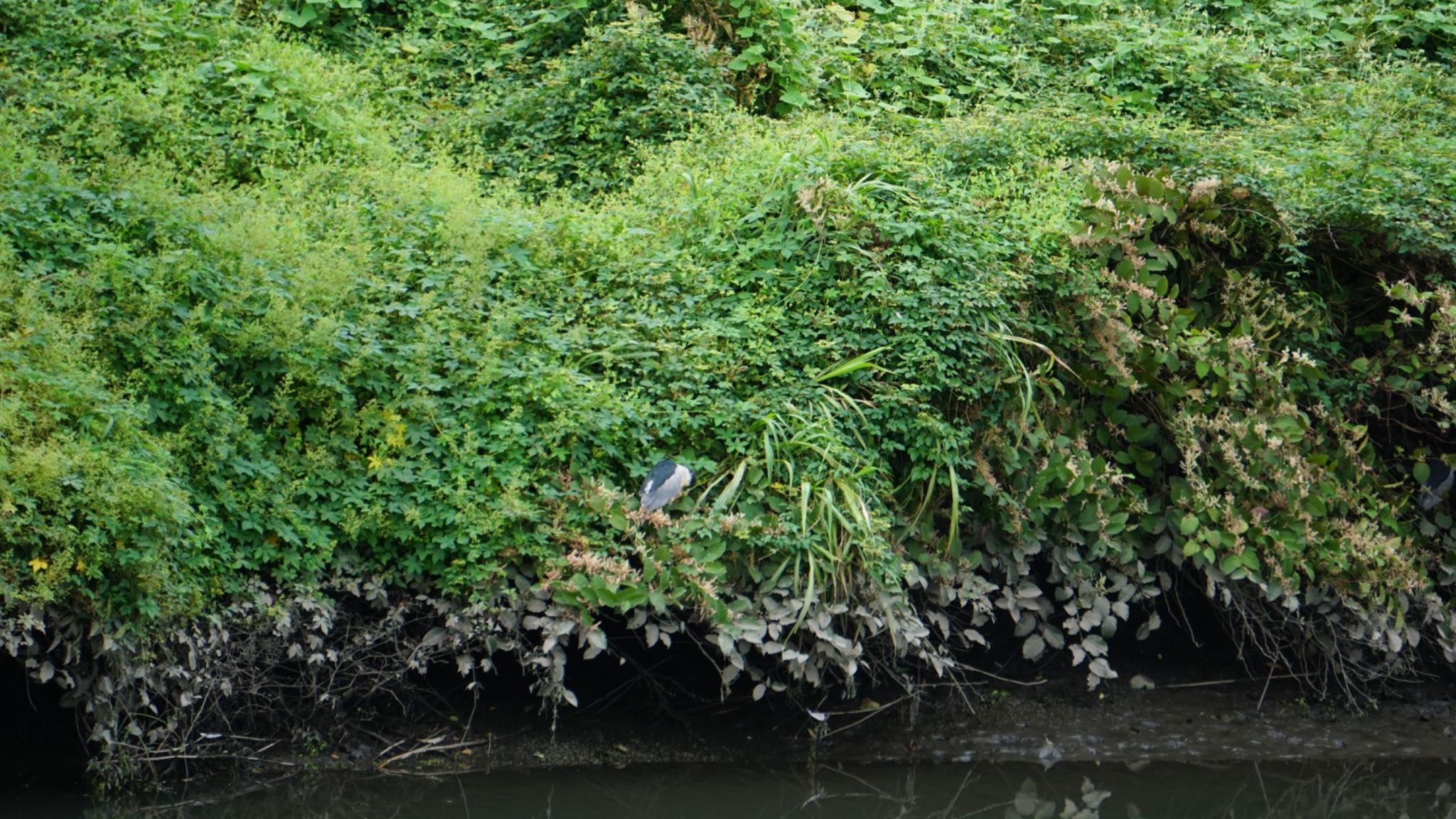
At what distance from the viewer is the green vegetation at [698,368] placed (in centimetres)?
455

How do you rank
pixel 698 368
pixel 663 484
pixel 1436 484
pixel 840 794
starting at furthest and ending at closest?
pixel 1436 484
pixel 698 368
pixel 840 794
pixel 663 484

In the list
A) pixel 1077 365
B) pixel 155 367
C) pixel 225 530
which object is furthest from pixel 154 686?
pixel 1077 365

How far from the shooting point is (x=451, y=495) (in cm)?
466

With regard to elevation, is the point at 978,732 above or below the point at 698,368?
below

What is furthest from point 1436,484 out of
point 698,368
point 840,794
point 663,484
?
point 663,484

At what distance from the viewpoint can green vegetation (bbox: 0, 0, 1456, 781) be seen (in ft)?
14.9

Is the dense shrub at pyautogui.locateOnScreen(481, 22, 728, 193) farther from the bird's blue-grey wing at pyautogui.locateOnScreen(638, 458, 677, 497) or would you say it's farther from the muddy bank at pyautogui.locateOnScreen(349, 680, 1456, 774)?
the muddy bank at pyautogui.locateOnScreen(349, 680, 1456, 774)

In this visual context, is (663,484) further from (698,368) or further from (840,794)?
(840,794)

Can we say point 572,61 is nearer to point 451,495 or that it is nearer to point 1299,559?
point 451,495

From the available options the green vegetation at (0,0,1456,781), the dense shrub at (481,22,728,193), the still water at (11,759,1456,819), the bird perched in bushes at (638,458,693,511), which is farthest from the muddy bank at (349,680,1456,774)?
the dense shrub at (481,22,728,193)

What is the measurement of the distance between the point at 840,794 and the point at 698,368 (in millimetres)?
1631

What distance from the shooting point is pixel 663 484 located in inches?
184

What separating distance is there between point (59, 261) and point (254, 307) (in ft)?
2.32

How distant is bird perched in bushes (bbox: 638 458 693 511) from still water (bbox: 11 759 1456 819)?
1031 millimetres
